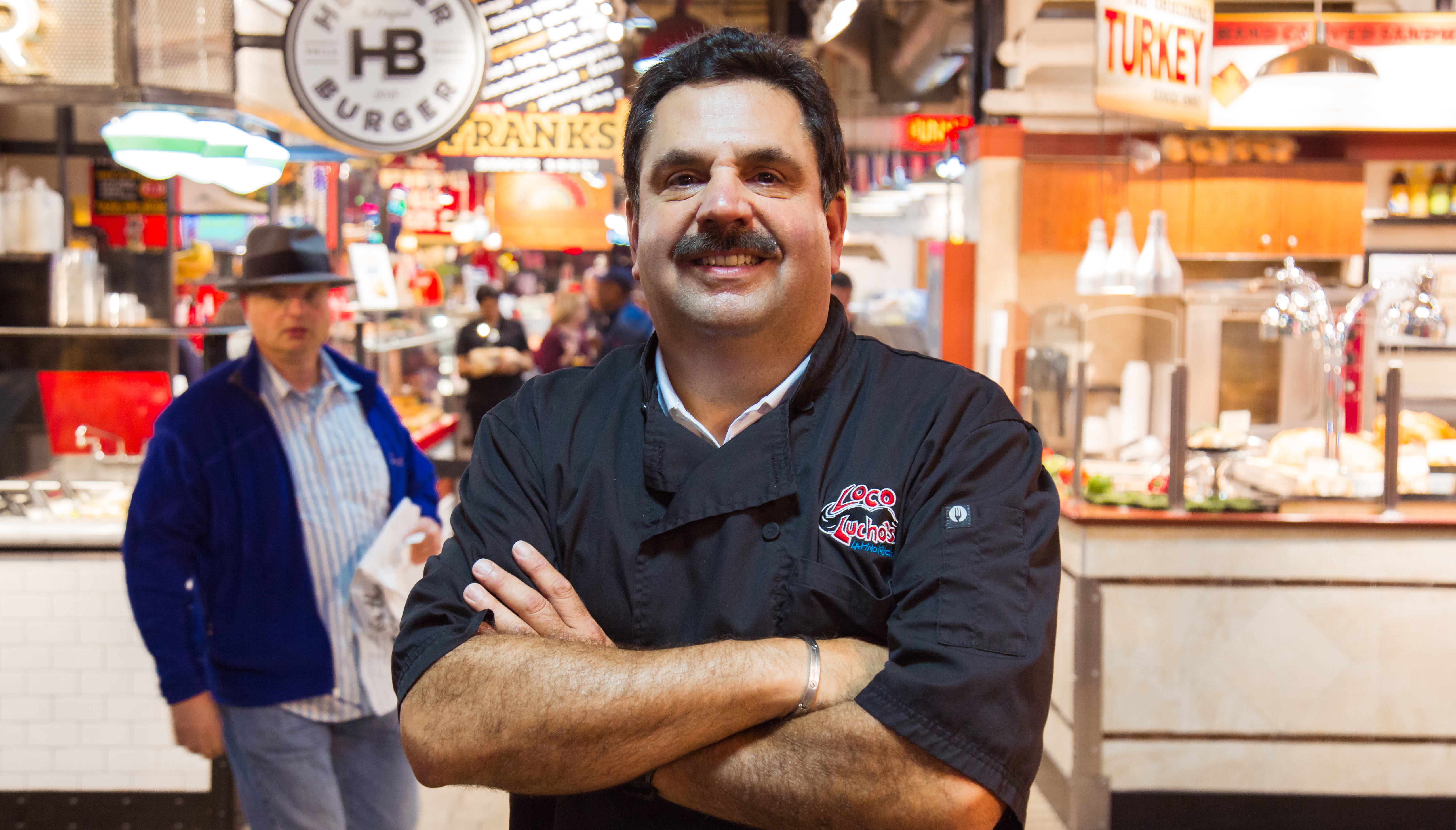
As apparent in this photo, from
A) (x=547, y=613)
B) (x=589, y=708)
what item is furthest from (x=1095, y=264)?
(x=589, y=708)

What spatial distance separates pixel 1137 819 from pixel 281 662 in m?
3.30

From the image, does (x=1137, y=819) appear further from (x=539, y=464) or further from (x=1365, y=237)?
(x=1365, y=237)

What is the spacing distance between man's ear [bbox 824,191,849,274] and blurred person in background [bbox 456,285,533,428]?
212 inches

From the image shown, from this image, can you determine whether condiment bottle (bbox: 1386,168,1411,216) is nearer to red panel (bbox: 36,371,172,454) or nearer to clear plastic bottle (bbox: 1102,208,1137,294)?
clear plastic bottle (bbox: 1102,208,1137,294)

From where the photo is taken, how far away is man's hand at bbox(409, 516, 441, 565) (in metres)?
3.17

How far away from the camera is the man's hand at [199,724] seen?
2.89 meters

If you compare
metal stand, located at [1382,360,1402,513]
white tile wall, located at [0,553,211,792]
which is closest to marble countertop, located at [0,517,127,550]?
white tile wall, located at [0,553,211,792]

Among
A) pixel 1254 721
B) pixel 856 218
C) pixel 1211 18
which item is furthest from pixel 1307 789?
pixel 856 218

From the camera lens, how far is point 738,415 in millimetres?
1681

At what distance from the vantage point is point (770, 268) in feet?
5.16

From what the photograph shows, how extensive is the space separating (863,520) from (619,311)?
6.04 meters

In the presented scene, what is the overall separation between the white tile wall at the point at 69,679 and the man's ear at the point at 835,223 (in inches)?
138

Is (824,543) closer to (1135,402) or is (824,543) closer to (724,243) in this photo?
(724,243)

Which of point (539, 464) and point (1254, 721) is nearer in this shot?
point (539, 464)
